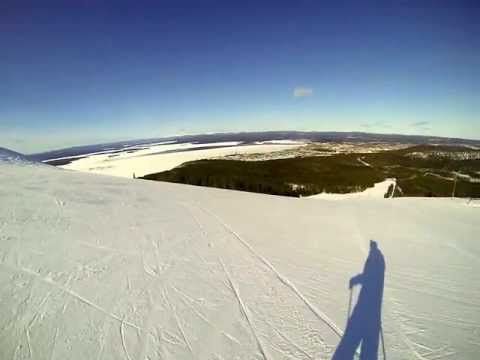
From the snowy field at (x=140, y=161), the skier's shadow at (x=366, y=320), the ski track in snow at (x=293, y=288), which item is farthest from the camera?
the snowy field at (x=140, y=161)

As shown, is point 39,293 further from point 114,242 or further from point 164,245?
point 164,245

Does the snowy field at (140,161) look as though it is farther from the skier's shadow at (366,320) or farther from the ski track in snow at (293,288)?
the skier's shadow at (366,320)

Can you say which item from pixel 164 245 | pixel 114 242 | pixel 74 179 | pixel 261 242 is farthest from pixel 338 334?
pixel 74 179

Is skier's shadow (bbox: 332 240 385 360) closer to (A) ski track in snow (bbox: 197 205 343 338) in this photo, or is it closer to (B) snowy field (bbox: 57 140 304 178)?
(A) ski track in snow (bbox: 197 205 343 338)

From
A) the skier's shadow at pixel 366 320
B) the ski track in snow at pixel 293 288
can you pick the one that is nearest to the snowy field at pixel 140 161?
the ski track in snow at pixel 293 288

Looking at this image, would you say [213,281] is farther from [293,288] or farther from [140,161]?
[140,161]

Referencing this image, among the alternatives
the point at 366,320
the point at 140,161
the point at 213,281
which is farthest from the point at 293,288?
the point at 140,161
